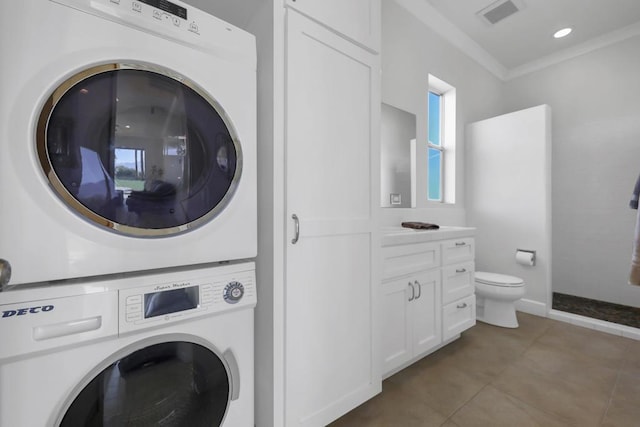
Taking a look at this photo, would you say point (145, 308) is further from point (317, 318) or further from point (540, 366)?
point (540, 366)

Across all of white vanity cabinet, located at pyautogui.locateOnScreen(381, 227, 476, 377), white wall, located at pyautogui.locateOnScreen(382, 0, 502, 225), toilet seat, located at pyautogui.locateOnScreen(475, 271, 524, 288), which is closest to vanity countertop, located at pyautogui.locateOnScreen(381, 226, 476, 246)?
white vanity cabinet, located at pyautogui.locateOnScreen(381, 227, 476, 377)

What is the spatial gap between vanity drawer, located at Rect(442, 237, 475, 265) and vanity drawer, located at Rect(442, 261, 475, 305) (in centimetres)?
4

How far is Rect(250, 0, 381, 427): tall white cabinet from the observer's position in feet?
3.39

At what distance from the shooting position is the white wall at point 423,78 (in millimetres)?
2211

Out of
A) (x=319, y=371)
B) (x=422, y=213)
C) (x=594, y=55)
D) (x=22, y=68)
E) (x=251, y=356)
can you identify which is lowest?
(x=319, y=371)

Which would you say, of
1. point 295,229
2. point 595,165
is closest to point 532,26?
point 595,165

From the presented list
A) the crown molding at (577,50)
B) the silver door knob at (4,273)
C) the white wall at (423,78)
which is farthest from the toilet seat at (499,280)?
the silver door knob at (4,273)

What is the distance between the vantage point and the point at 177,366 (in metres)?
0.79

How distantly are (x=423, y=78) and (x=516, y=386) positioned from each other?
8.07 feet

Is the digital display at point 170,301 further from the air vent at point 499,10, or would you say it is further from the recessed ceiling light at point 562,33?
the recessed ceiling light at point 562,33

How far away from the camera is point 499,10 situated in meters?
2.47

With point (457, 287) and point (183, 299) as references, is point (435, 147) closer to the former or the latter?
point (457, 287)

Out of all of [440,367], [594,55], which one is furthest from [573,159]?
[440,367]

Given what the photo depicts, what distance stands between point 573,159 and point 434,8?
2.29m
